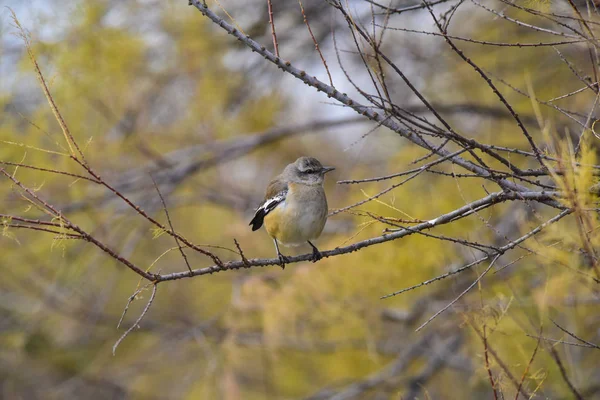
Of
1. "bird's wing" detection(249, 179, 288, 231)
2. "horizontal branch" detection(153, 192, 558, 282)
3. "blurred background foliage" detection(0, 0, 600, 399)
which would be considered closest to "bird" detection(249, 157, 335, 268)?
"bird's wing" detection(249, 179, 288, 231)

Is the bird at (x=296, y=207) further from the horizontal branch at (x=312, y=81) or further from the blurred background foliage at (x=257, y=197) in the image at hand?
the horizontal branch at (x=312, y=81)

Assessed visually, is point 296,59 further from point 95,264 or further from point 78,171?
point 95,264

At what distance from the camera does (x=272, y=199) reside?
5.80 metres

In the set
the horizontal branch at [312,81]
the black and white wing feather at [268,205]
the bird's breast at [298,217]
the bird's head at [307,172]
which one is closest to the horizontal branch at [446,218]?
the horizontal branch at [312,81]

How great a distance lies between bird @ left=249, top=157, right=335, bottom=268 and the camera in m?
5.47

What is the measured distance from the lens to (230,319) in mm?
8188

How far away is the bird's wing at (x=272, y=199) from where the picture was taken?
574cm

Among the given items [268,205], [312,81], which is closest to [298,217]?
[268,205]

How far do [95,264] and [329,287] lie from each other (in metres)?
2.89

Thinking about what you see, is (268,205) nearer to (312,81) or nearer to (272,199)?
(272,199)

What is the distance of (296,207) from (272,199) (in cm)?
36

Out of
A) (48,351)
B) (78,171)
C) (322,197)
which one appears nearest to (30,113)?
(78,171)

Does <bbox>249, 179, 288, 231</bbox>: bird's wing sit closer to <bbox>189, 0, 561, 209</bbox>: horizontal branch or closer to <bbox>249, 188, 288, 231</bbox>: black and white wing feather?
<bbox>249, 188, 288, 231</bbox>: black and white wing feather

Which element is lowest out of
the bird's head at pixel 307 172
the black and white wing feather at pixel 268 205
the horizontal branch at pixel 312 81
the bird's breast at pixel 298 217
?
the horizontal branch at pixel 312 81
